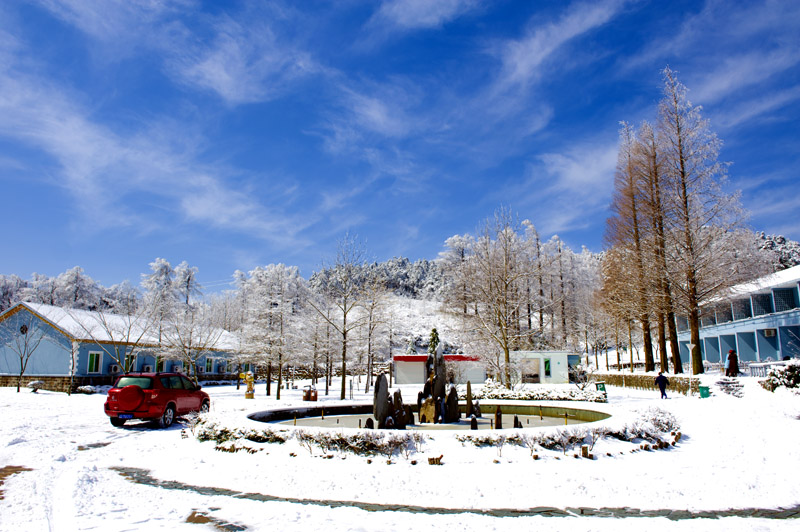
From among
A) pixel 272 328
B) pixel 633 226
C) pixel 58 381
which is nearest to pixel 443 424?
pixel 272 328

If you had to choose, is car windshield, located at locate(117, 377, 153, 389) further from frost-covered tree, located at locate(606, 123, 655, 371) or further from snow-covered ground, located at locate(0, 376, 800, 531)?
frost-covered tree, located at locate(606, 123, 655, 371)

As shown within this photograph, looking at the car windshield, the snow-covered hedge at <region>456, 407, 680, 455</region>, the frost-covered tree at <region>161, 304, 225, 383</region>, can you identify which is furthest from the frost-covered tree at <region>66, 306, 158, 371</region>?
the snow-covered hedge at <region>456, 407, 680, 455</region>

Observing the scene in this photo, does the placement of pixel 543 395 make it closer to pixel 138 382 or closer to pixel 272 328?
pixel 138 382

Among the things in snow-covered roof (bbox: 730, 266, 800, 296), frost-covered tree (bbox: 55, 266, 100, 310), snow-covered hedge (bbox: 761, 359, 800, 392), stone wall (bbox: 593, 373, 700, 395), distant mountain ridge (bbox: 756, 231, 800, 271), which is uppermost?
distant mountain ridge (bbox: 756, 231, 800, 271)

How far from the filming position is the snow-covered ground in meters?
6.17

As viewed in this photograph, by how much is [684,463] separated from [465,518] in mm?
5503

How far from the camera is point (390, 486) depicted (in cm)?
762

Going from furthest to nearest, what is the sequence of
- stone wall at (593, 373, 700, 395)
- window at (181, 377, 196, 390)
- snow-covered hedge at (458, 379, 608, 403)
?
stone wall at (593, 373, 700, 395), snow-covered hedge at (458, 379, 608, 403), window at (181, 377, 196, 390)

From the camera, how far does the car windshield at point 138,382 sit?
14227 mm

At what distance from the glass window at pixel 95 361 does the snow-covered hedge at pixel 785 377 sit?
37.0 m

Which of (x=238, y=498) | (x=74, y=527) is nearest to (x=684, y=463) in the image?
(x=238, y=498)

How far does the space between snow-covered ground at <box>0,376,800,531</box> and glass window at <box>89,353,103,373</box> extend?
76.9ft

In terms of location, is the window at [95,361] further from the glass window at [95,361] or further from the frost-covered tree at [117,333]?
the frost-covered tree at [117,333]

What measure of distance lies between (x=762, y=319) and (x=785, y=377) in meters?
17.1
